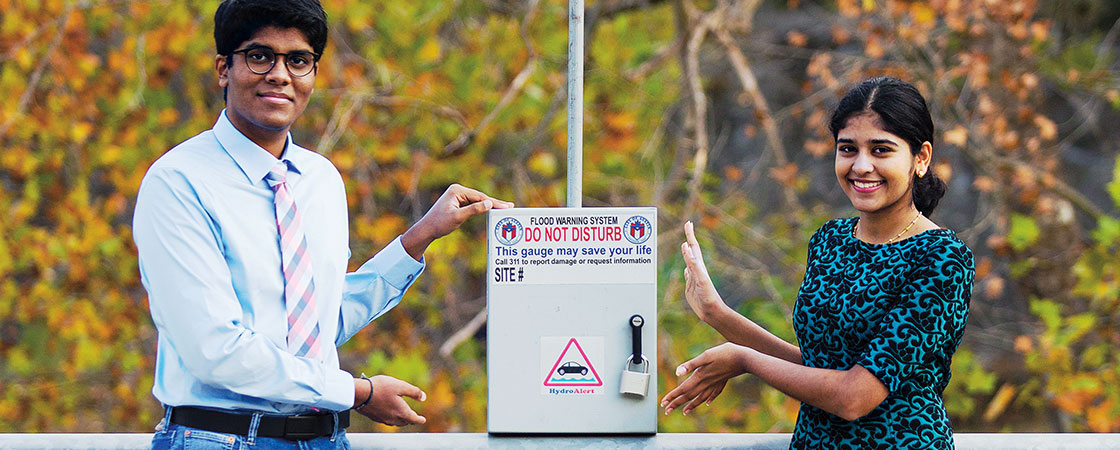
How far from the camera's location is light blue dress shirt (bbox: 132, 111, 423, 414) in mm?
1866

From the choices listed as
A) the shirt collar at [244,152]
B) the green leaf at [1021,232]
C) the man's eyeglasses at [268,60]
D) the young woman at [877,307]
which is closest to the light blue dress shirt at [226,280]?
the shirt collar at [244,152]

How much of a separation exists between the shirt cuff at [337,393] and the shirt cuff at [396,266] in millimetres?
442

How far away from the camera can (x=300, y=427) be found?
2002mm

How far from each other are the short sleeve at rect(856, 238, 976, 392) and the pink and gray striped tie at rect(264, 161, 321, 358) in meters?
1.02

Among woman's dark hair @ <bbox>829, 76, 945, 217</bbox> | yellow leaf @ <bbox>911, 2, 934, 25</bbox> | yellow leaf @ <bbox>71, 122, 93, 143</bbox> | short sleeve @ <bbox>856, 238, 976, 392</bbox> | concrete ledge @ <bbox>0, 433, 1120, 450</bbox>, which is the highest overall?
yellow leaf @ <bbox>911, 2, 934, 25</bbox>

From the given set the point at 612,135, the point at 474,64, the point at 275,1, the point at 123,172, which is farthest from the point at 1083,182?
the point at 275,1

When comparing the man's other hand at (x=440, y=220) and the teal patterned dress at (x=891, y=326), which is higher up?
the man's other hand at (x=440, y=220)

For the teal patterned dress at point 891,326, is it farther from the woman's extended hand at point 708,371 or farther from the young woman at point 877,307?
the woman's extended hand at point 708,371

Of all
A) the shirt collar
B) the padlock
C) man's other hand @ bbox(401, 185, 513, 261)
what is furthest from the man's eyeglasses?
the padlock

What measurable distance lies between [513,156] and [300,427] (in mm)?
4524

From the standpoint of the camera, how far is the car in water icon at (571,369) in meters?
2.39

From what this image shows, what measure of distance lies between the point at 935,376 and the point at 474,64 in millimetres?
4354

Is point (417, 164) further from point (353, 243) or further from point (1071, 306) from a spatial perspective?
point (1071, 306)

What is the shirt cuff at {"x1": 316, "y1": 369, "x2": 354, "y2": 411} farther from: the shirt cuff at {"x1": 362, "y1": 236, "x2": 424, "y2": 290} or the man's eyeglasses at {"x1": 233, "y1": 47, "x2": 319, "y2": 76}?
the man's eyeglasses at {"x1": 233, "y1": 47, "x2": 319, "y2": 76}
